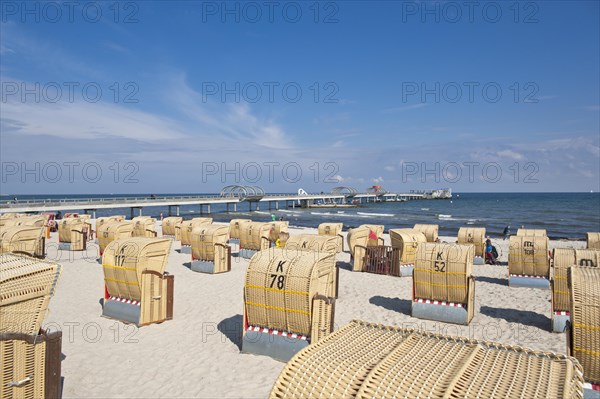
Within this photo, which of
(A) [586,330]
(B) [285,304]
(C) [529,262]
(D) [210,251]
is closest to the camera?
(A) [586,330]

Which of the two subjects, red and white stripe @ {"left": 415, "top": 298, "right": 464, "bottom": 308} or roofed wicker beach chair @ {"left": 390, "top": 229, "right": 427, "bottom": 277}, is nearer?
red and white stripe @ {"left": 415, "top": 298, "right": 464, "bottom": 308}

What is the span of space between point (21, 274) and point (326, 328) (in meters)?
5.83

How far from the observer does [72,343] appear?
33.4ft

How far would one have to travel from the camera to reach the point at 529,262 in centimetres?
1695

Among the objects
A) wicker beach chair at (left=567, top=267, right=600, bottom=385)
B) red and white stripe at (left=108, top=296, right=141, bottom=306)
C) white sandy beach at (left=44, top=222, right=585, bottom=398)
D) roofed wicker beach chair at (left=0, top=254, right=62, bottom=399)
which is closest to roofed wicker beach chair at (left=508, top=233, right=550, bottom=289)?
white sandy beach at (left=44, top=222, right=585, bottom=398)

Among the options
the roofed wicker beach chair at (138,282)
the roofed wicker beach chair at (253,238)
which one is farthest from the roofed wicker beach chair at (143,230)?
the roofed wicker beach chair at (138,282)

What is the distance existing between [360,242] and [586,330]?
14.2 metres

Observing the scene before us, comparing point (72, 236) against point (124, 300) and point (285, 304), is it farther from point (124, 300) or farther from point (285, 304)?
point (285, 304)

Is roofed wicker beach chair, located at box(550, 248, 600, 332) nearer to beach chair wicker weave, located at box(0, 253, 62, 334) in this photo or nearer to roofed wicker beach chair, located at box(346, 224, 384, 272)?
roofed wicker beach chair, located at box(346, 224, 384, 272)

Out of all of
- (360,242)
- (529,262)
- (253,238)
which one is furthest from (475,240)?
(253,238)

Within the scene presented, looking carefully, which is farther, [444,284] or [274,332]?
[444,284]

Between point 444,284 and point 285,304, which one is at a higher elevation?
point 285,304

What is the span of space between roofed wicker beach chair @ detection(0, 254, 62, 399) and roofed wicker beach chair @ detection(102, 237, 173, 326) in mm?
4341

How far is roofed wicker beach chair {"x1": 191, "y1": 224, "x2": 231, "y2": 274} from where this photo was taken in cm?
1909
